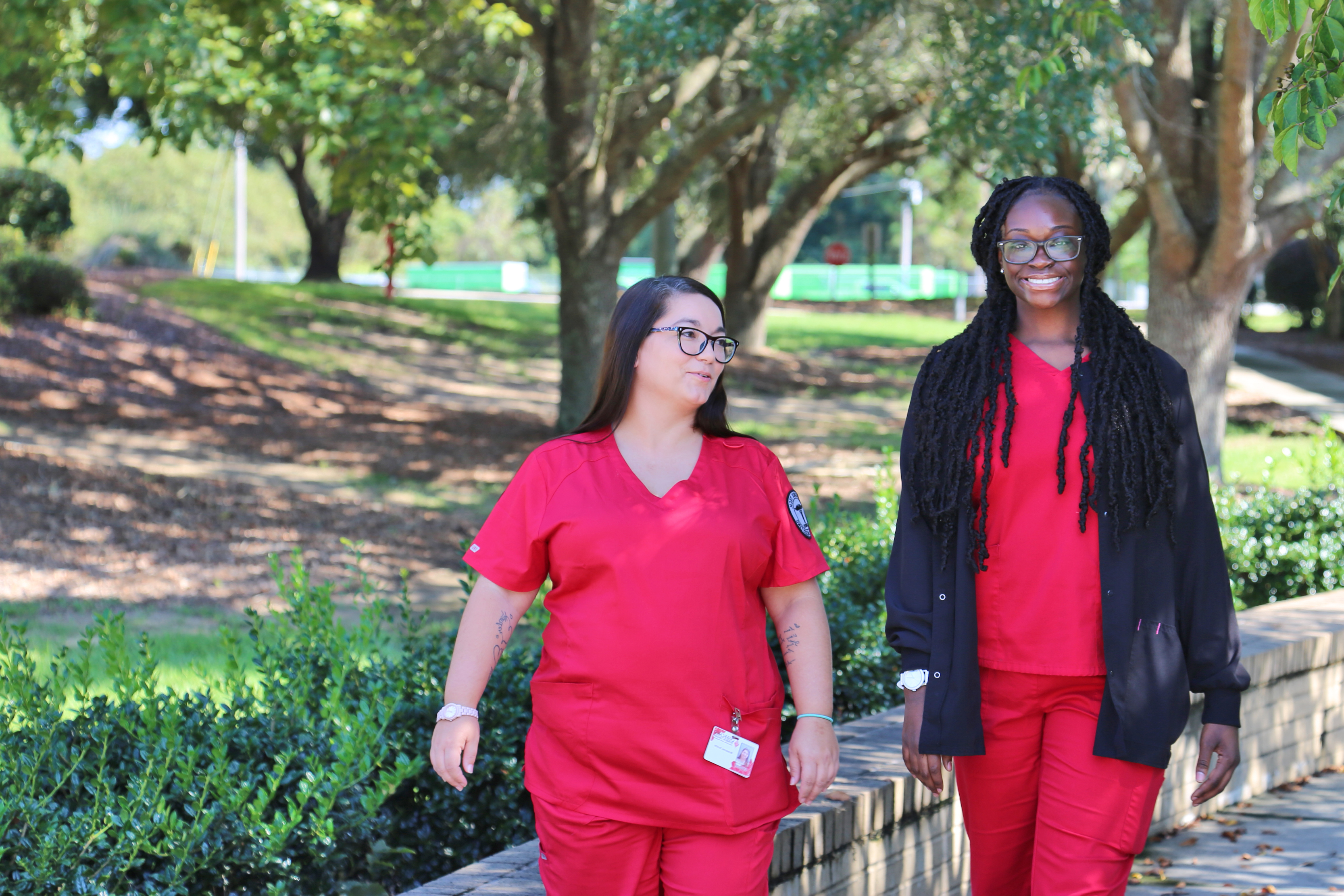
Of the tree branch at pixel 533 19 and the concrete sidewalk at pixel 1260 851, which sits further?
the tree branch at pixel 533 19

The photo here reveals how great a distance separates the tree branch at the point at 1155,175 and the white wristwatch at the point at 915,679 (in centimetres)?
706

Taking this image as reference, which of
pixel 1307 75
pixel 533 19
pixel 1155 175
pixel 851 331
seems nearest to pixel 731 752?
pixel 1307 75

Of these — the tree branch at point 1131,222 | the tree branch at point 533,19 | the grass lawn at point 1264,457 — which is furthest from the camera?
the tree branch at point 1131,222

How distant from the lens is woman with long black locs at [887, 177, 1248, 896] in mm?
2553

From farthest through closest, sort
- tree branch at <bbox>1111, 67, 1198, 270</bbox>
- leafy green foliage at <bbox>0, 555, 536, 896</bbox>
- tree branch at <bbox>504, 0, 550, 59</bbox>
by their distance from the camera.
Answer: tree branch at <bbox>504, 0, 550, 59</bbox>, tree branch at <bbox>1111, 67, 1198, 270</bbox>, leafy green foliage at <bbox>0, 555, 536, 896</bbox>

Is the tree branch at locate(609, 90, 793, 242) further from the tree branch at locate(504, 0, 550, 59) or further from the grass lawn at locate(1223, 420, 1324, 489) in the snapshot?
the grass lawn at locate(1223, 420, 1324, 489)

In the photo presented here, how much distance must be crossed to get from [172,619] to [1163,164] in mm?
7297

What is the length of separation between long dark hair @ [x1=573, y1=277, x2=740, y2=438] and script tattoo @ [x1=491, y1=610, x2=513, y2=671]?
40 cm

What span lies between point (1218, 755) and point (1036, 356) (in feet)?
2.93

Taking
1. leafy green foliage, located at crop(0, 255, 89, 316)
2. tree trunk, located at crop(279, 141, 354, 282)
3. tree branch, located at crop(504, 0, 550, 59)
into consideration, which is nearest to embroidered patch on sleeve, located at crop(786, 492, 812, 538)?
tree branch, located at crop(504, 0, 550, 59)

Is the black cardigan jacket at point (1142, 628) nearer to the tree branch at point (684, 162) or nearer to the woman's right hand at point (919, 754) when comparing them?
the woman's right hand at point (919, 754)

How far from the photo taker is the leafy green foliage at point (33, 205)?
2061cm

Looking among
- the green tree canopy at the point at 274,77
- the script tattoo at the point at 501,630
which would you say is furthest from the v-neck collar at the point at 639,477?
the green tree canopy at the point at 274,77

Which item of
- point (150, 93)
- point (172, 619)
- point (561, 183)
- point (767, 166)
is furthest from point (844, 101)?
point (172, 619)
